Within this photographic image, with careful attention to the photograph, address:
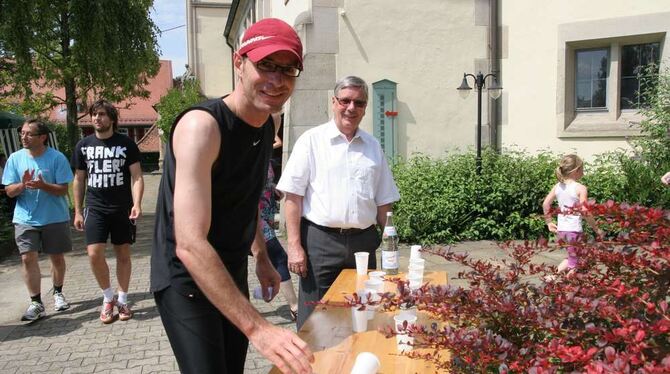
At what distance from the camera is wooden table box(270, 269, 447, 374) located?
6.51ft

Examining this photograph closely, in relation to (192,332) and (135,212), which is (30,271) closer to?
(135,212)

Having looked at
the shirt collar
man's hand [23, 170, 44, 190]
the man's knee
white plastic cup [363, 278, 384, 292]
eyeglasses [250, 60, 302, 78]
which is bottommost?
the man's knee

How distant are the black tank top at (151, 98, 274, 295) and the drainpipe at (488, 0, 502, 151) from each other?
8.16 metres

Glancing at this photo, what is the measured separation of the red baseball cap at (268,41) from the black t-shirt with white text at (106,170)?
3.76 m

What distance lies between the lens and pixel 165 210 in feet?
6.64

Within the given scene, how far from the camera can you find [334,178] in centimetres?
353

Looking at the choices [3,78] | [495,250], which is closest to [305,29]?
[495,250]

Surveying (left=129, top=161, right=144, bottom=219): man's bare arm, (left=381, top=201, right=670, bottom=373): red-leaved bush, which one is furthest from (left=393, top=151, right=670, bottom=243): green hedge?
(left=381, top=201, right=670, bottom=373): red-leaved bush

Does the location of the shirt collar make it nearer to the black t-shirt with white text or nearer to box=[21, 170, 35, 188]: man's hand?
the black t-shirt with white text

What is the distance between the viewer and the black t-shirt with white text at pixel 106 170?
16.9 ft

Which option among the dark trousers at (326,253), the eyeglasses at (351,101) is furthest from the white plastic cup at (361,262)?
the eyeglasses at (351,101)

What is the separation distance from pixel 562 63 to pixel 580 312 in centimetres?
854

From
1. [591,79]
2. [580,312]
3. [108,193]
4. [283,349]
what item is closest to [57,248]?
[108,193]

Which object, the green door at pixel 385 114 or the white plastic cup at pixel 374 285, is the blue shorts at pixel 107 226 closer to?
the white plastic cup at pixel 374 285
